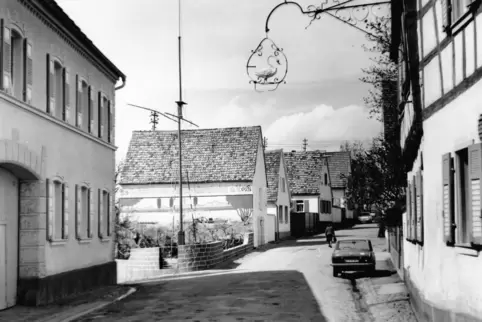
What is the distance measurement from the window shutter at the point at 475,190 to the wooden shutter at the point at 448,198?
111 centimetres

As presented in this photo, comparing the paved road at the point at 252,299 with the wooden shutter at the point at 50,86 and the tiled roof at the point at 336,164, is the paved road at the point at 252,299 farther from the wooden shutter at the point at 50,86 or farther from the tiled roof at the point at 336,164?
the tiled roof at the point at 336,164

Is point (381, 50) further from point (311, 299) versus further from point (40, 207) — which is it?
point (40, 207)

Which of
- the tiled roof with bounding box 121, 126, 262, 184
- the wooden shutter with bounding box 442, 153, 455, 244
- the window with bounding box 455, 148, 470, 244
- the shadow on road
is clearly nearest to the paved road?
the shadow on road

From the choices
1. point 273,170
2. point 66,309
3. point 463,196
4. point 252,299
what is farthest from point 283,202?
point 463,196

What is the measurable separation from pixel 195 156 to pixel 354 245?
23.8 m

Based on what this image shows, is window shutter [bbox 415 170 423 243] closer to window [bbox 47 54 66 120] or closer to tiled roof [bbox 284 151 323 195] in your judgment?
window [bbox 47 54 66 120]

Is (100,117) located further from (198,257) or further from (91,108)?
(198,257)

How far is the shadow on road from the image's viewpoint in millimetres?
16297

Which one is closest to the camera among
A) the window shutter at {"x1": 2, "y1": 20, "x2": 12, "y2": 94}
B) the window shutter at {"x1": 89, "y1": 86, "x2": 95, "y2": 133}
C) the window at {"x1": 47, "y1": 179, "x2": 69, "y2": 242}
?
the window shutter at {"x1": 2, "y1": 20, "x2": 12, "y2": 94}

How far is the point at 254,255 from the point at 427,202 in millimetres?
26731

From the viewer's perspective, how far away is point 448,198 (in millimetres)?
10680

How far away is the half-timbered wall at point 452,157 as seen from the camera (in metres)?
9.28

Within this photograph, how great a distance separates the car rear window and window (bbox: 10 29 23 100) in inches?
561

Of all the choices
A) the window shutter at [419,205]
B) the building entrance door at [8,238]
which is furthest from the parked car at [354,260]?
the building entrance door at [8,238]
